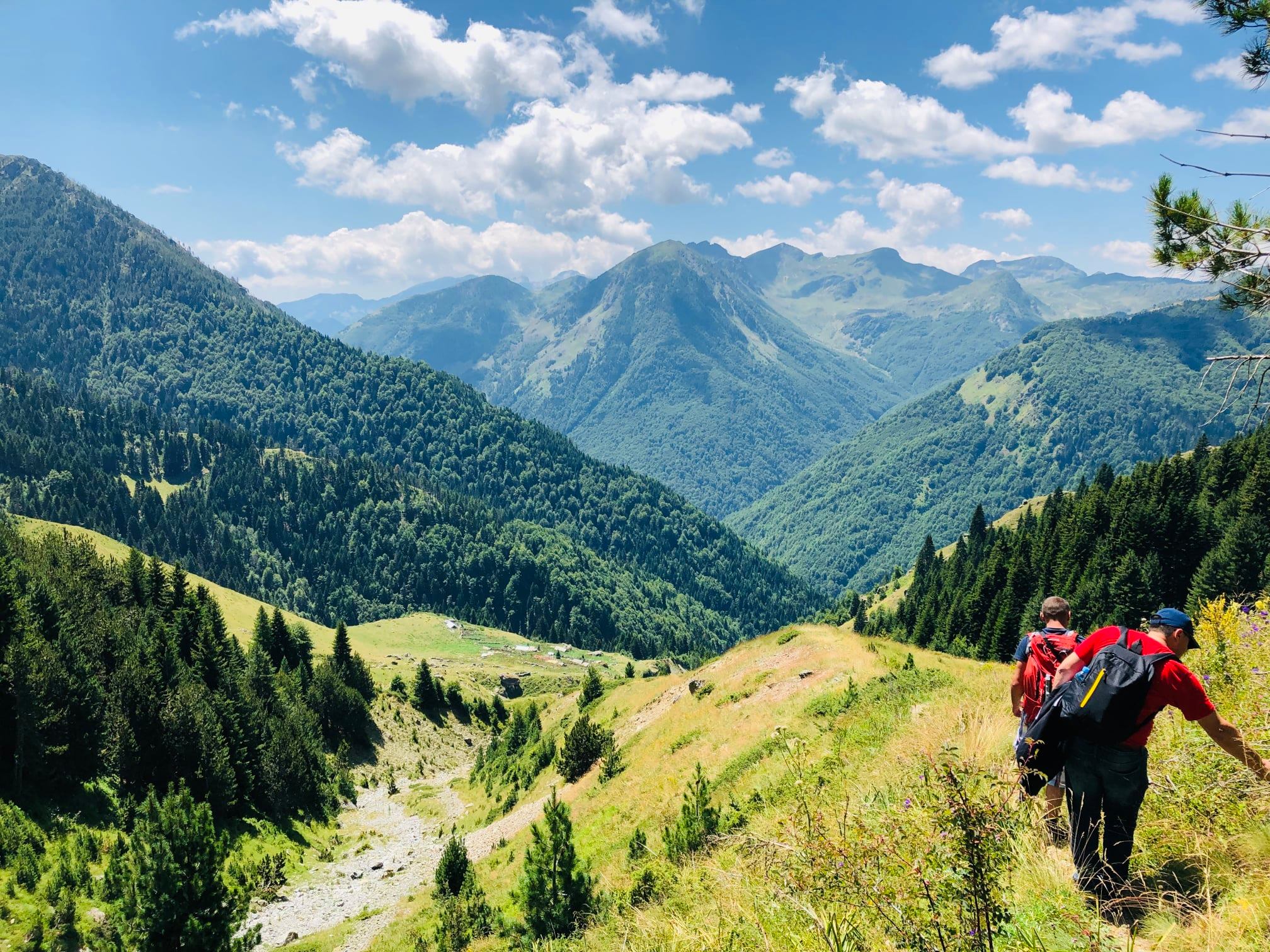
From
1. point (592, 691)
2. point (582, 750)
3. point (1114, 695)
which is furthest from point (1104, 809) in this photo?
point (592, 691)

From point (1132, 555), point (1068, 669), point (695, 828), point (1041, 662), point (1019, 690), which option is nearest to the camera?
point (1068, 669)

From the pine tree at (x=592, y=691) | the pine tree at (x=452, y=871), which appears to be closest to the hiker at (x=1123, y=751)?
the pine tree at (x=452, y=871)

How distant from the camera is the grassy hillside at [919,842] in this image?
5297mm

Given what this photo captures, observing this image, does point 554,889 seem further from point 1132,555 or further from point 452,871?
point 1132,555

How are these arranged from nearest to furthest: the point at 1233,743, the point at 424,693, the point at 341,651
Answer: the point at 1233,743 < the point at 341,651 < the point at 424,693

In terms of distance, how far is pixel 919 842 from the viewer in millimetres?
5730

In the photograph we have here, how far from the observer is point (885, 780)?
1205 cm

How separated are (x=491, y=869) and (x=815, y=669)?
16.7 meters

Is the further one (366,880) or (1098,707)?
(366,880)

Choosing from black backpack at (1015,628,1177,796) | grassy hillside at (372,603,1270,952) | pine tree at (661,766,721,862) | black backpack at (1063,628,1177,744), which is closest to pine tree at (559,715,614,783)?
grassy hillside at (372,603,1270,952)

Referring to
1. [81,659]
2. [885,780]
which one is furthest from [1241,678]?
[81,659]

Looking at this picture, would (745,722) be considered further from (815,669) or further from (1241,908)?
(1241,908)

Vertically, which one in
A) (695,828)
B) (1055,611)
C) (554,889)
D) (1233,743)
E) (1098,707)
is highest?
(1055,611)

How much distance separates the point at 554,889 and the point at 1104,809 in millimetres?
13234
